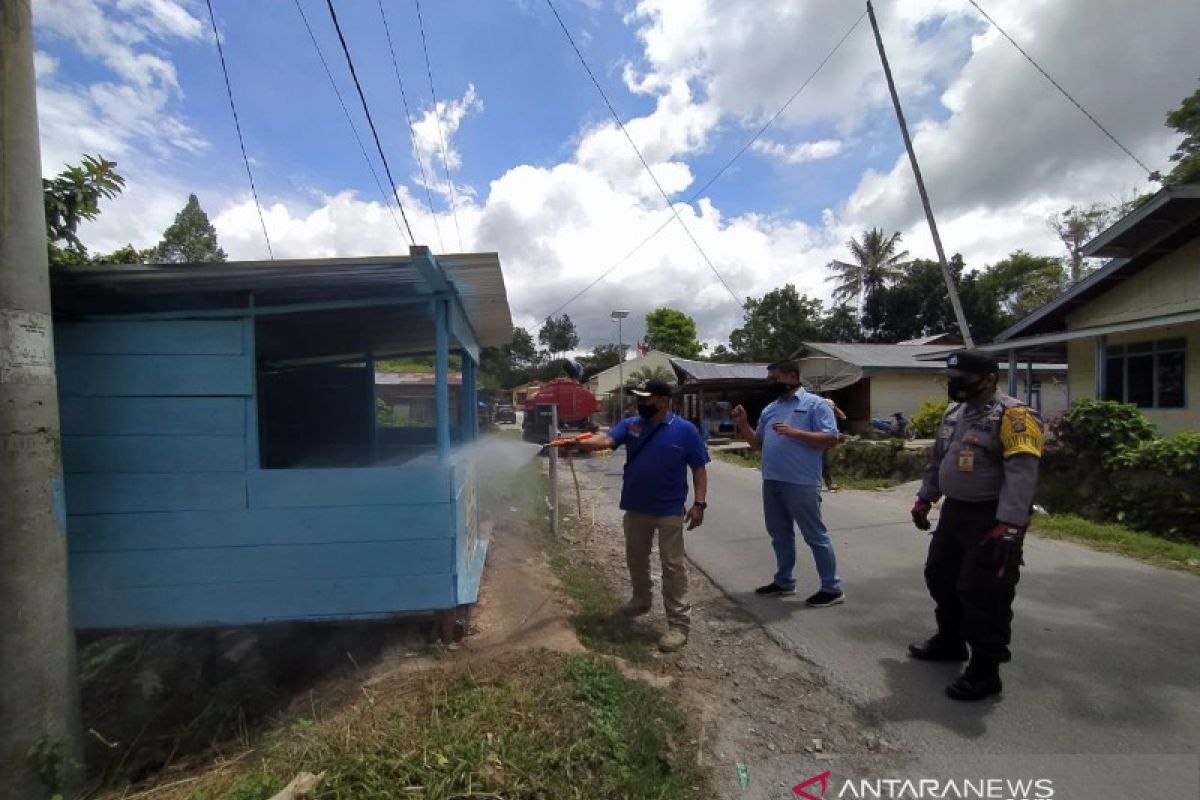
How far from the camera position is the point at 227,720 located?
3848mm

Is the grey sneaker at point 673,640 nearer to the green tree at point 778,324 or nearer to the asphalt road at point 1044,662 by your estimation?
the asphalt road at point 1044,662

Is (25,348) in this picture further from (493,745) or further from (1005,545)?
(1005,545)

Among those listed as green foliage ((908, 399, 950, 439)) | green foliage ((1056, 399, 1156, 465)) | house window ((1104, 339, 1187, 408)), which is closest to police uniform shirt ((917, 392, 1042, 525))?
green foliage ((1056, 399, 1156, 465))

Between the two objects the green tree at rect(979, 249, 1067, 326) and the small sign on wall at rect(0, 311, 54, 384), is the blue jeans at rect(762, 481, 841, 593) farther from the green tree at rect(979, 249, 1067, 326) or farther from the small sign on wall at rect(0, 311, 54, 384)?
the green tree at rect(979, 249, 1067, 326)

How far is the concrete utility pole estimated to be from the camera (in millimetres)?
2742

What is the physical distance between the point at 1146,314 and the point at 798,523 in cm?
1053

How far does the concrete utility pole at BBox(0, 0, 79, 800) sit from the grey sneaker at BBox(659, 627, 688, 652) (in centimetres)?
299

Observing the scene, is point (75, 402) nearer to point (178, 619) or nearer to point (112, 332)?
point (112, 332)

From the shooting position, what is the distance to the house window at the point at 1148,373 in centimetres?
1095

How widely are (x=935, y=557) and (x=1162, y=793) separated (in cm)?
132

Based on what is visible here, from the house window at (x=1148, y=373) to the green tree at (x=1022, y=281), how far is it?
25.3 metres

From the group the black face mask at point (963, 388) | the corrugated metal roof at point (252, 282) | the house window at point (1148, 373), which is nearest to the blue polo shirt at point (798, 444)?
the black face mask at point (963, 388)

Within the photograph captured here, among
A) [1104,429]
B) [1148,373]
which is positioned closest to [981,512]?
[1104,429]

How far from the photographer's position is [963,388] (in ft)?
11.1
